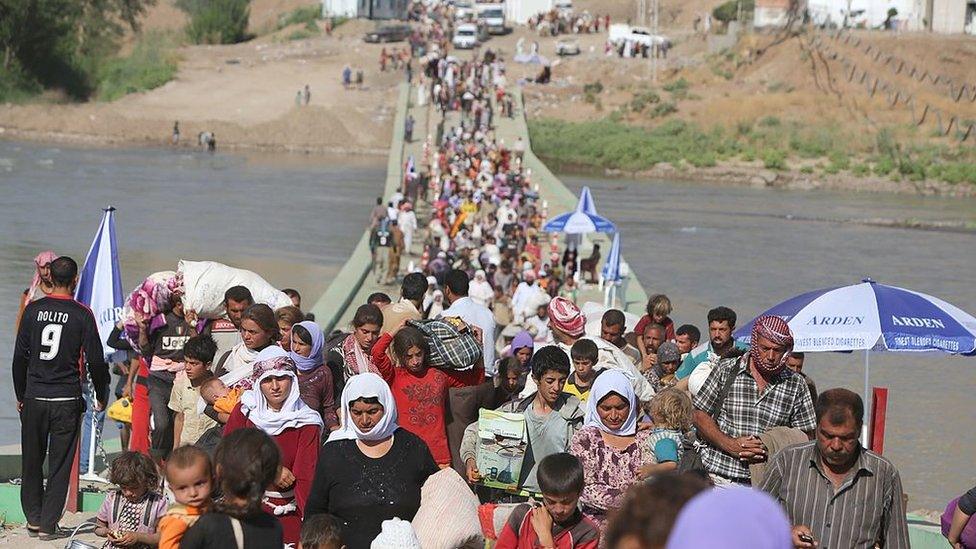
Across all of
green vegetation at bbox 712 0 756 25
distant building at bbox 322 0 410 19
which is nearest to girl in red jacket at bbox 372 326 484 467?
distant building at bbox 322 0 410 19

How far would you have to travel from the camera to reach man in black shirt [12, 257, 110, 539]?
8.23m

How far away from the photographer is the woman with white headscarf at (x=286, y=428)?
633 cm

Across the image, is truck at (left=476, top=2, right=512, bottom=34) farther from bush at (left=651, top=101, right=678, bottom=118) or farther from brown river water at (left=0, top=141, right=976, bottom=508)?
brown river water at (left=0, top=141, right=976, bottom=508)

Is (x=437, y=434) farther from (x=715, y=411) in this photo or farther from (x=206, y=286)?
(x=206, y=286)

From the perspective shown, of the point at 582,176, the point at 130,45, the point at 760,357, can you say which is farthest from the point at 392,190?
the point at 130,45

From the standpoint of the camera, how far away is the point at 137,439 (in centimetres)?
967

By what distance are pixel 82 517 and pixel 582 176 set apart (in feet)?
162

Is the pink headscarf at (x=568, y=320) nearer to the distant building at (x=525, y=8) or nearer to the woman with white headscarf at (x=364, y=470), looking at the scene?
the woman with white headscarf at (x=364, y=470)

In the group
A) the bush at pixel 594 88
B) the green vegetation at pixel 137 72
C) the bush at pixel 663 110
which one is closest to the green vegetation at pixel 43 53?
the green vegetation at pixel 137 72

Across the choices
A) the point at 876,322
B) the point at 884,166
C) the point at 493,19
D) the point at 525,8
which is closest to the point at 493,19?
the point at 493,19

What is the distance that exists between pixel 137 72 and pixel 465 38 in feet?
49.9

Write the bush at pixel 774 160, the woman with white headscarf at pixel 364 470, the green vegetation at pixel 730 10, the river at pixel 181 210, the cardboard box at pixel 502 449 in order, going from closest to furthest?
the woman with white headscarf at pixel 364 470
the cardboard box at pixel 502 449
the river at pixel 181 210
the bush at pixel 774 160
the green vegetation at pixel 730 10

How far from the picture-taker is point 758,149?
61.3 meters

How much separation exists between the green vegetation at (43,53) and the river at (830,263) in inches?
1123
